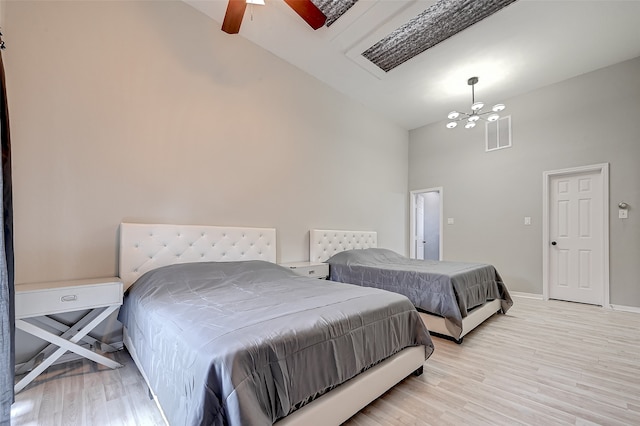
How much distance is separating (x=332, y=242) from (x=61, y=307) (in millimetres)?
2989

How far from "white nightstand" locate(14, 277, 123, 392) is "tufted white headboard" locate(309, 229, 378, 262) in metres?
2.29

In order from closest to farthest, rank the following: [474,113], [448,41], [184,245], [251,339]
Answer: [251,339] < [184,245] < [448,41] < [474,113]

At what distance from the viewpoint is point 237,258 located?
3.02m

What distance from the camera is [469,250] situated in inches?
198

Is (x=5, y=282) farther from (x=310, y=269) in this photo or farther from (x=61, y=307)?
(x=310, y=269)

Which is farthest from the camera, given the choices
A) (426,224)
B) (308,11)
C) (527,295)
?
(426,224)

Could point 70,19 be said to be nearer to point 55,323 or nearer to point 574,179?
point 55,323

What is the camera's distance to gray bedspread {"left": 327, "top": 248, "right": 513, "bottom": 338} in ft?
8.72

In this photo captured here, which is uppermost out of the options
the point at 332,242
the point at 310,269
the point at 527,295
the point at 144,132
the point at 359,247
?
the point at 144,132

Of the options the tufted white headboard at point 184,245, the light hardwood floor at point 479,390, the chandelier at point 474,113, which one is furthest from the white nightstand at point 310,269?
the chandelier at point 474,113

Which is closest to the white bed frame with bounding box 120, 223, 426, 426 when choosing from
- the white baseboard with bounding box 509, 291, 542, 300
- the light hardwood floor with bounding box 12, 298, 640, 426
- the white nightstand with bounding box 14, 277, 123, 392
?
the light hardwood floor with bounding box 12, 298, 640, 426

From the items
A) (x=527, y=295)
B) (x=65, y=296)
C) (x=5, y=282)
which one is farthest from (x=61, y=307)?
(x=527, y=295)

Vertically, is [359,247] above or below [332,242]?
below

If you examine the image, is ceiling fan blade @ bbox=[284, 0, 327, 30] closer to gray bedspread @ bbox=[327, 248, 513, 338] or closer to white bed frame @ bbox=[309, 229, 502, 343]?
white bed frame @ bbox=[309, 229, 502, 343]
